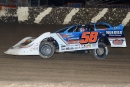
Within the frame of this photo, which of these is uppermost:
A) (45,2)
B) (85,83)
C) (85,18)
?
(45,2)

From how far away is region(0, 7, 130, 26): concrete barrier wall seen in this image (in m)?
19.4

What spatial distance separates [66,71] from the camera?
8.05 m

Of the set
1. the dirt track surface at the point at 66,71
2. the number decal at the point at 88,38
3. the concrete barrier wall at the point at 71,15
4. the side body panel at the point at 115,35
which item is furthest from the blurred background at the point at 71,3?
the number decal at the point at 88,38

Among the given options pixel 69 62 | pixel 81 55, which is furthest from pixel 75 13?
pixel 69 62

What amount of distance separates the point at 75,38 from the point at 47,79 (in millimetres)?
2703

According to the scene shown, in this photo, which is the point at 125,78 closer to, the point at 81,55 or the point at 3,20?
the point at 81,55

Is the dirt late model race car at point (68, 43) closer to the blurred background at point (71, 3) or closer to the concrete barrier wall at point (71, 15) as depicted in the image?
the concrete barrier wall at point (71, 15)

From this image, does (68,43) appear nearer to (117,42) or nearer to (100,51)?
(100,51)

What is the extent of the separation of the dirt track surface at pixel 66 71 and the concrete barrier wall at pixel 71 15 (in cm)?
801

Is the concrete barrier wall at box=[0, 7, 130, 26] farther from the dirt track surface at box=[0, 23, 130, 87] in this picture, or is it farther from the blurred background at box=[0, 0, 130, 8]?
the dirt track surface at box=[0, 23, 130, 87]

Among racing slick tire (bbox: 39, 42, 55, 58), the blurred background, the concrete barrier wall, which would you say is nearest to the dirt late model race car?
racing slick tire (bbox: 39, 42, 55, 58)

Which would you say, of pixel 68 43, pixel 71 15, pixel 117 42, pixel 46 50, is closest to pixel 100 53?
pixel 117 42

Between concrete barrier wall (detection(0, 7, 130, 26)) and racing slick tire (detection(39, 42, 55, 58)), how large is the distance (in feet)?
33.1

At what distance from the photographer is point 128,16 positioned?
19.3 meters
